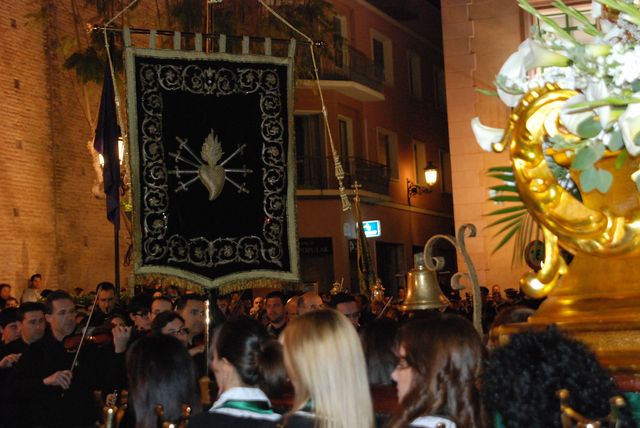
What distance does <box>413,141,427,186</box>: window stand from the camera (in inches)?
1282

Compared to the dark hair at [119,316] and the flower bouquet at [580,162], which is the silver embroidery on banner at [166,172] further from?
the flower bouquet at [580,162]

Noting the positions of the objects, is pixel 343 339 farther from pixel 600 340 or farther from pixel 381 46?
pixel 381 46

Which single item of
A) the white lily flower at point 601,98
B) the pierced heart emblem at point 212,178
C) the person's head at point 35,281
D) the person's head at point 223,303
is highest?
the pierced heart emblem at point 212,178

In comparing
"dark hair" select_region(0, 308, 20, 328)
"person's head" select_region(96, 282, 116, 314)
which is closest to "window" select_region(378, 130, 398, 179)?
"person's head" select_region(96, 282, 116, 314)

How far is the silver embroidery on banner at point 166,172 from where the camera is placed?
849 centimetres

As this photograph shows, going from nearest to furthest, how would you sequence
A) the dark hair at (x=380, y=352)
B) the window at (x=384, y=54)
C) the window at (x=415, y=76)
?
the dark hair at (x=380, y=352) → the window at (x=384, y=54) → the window at (x=415, y=76)

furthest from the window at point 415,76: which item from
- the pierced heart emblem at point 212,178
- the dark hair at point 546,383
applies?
the dark hair at point 546,383

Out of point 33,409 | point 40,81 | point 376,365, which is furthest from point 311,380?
point 40,81

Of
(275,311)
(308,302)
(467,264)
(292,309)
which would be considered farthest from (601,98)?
(292,309)

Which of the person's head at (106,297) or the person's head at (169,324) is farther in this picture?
the person's head at (106,297)

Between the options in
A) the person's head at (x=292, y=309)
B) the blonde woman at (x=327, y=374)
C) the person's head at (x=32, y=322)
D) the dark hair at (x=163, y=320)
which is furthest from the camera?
the person's head at (x=292, y=309)

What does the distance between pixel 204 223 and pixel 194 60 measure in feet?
4.34

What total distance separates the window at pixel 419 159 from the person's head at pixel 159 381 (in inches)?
Result: 1093

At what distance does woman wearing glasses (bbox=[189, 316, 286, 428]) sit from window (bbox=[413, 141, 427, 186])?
1101 inches
